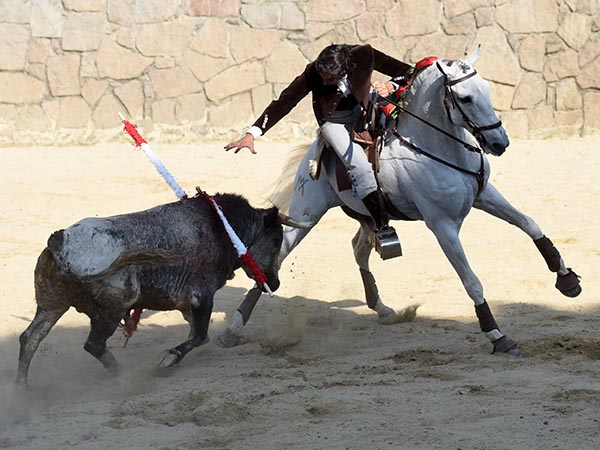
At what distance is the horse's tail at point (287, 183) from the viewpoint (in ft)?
24.9

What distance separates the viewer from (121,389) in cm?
587

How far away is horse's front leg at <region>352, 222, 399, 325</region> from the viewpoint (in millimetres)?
7505

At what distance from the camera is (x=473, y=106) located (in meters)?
6.29

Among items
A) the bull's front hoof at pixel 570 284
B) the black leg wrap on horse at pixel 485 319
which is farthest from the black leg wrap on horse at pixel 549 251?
the black leg wrap on horse at pixel 485 319

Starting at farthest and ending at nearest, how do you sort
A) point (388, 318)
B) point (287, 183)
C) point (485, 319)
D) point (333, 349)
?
1. point (287, 183)
2. point (388, 318)
3. point (333, 349)
4. point (485, 319)

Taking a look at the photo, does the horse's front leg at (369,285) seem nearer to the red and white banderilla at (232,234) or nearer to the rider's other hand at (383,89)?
the rider's other hand at (383,89)

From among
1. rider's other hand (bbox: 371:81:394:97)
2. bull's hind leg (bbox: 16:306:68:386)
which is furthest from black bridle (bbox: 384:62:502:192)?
bull's hind leg (bbox: 16:306:68:386)

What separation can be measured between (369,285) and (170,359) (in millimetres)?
1895

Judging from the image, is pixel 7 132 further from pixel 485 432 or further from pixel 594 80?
pixel 485 432

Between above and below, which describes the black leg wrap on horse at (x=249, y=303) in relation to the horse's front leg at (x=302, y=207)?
below

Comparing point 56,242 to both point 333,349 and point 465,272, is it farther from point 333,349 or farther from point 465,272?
point 465,272

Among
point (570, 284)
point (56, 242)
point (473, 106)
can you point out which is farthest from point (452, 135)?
point (56, 242)

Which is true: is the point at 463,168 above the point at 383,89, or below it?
below

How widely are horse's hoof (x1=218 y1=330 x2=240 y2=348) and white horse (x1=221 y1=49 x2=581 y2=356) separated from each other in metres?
1.10
